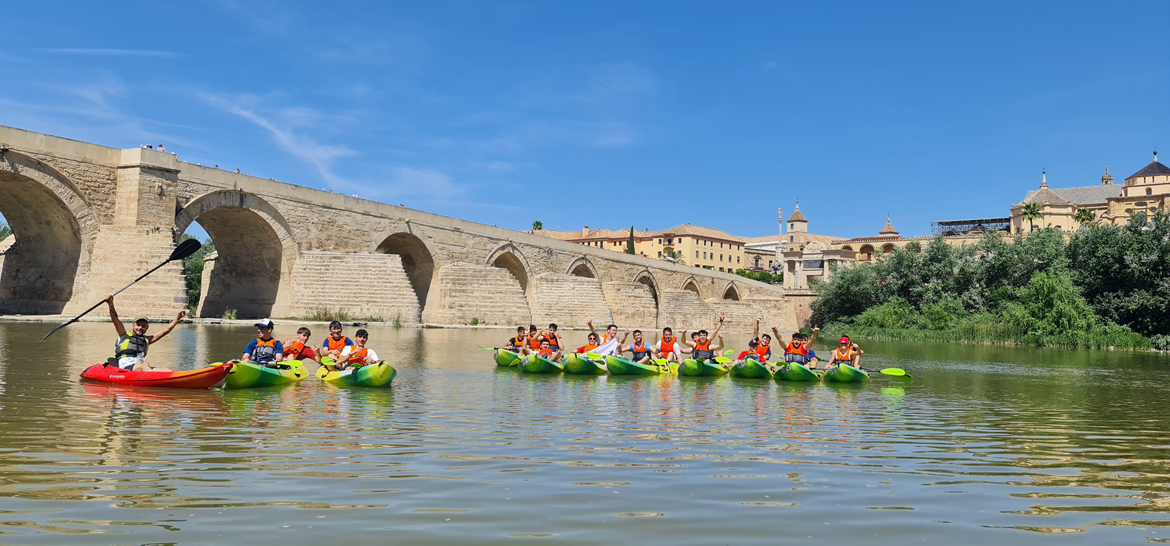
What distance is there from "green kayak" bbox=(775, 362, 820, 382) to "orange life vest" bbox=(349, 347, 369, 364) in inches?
271

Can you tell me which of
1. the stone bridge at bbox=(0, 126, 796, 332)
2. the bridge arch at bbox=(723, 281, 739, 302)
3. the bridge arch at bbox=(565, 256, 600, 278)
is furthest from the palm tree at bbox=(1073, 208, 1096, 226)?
the stone bridge at bbox=(0, 126, 796, 332)

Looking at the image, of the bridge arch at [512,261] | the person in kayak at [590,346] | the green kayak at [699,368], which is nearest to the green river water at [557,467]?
the green kayak at [699,368]

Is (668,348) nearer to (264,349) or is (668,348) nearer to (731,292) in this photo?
Answer: (264,349)

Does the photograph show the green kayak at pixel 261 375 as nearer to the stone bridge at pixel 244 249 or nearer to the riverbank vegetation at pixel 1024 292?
the stone bridge at pixel 244 249

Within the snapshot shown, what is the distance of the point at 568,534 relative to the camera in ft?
13.9

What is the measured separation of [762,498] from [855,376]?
398 inches

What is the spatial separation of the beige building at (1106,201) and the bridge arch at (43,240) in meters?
82.7

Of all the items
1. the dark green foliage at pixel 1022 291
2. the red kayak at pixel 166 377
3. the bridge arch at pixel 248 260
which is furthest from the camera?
the dark green foliage at pixel 1022 291

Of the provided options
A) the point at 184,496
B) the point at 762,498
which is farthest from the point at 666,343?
the point at 184,496

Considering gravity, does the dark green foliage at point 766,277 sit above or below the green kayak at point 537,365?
above

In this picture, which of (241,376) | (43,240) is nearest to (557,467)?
(241,376)

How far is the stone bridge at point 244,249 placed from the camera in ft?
82.0

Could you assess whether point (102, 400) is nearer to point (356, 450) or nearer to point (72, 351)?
point (356, 450)

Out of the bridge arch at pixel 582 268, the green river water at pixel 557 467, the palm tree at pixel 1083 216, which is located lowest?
the green river water at pixel 557 467
